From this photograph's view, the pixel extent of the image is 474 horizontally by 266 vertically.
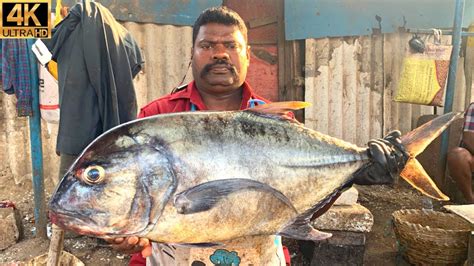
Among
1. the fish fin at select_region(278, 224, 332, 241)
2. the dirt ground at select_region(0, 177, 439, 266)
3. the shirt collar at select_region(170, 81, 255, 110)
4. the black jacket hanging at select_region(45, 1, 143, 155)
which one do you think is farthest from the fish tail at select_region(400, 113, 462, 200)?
the dirt ground at select_region(0, 177, 439, 266)

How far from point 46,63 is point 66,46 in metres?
0.33

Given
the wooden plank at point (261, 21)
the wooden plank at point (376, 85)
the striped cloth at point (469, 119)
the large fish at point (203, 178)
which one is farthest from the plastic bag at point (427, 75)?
the large fish at point (203, 178)

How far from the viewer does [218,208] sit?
1.38m

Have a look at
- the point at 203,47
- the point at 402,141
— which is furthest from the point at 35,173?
the point at 402,141

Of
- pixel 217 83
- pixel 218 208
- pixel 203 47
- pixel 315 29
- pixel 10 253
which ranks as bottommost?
pixel 10 253

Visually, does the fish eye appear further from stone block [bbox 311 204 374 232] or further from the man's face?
stone block [bbox 311 204 374 232]

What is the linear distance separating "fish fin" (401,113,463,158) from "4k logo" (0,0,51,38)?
3.10m

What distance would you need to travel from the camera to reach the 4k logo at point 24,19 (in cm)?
359

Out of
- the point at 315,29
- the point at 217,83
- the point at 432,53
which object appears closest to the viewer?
the point at 217,83

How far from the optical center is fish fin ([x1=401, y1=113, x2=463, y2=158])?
1.68 metres

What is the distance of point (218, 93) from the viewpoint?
6.75 feet

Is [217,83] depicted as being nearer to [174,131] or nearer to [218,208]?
[174,131]

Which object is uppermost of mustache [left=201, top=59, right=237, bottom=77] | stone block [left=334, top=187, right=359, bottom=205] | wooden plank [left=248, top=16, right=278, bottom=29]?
wooden plank [left=248, top=16, right=278, bottom=29]

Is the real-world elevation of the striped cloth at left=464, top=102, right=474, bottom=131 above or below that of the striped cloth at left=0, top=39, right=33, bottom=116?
below
